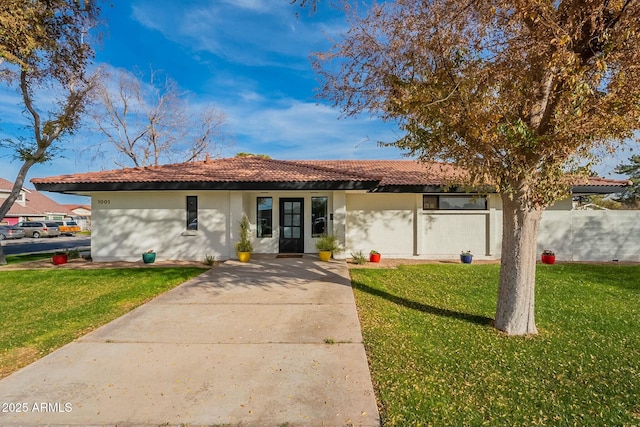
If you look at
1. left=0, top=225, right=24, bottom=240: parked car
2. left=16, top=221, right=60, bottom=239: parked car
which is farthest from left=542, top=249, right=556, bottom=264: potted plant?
left=16, top=221, right=60, bottom=239: parked car

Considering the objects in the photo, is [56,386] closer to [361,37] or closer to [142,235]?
[361,37]

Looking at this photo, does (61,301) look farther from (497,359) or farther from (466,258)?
(466,258)

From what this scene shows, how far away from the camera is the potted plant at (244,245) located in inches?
420

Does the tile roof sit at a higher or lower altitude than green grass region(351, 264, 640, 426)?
higher

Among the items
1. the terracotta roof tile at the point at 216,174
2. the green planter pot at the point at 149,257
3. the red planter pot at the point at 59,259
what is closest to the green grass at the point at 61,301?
the green planter pot at the point at 149,257

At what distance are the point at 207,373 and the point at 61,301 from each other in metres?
4.99

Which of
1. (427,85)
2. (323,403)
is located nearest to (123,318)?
(323,403)

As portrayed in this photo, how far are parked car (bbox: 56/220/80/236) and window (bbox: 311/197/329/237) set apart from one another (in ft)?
108

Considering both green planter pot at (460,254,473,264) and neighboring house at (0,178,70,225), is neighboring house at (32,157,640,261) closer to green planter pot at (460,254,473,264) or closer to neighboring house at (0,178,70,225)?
green planter pot at (460,254,473,264)

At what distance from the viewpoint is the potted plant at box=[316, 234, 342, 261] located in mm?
10789

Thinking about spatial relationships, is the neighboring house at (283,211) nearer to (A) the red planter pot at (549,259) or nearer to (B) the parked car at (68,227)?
(A) the red planter pot at (549,259)

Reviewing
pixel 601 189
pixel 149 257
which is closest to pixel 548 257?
pixel 601 189

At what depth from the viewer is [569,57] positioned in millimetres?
3664

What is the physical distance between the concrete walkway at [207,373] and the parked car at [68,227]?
36.6 meters
